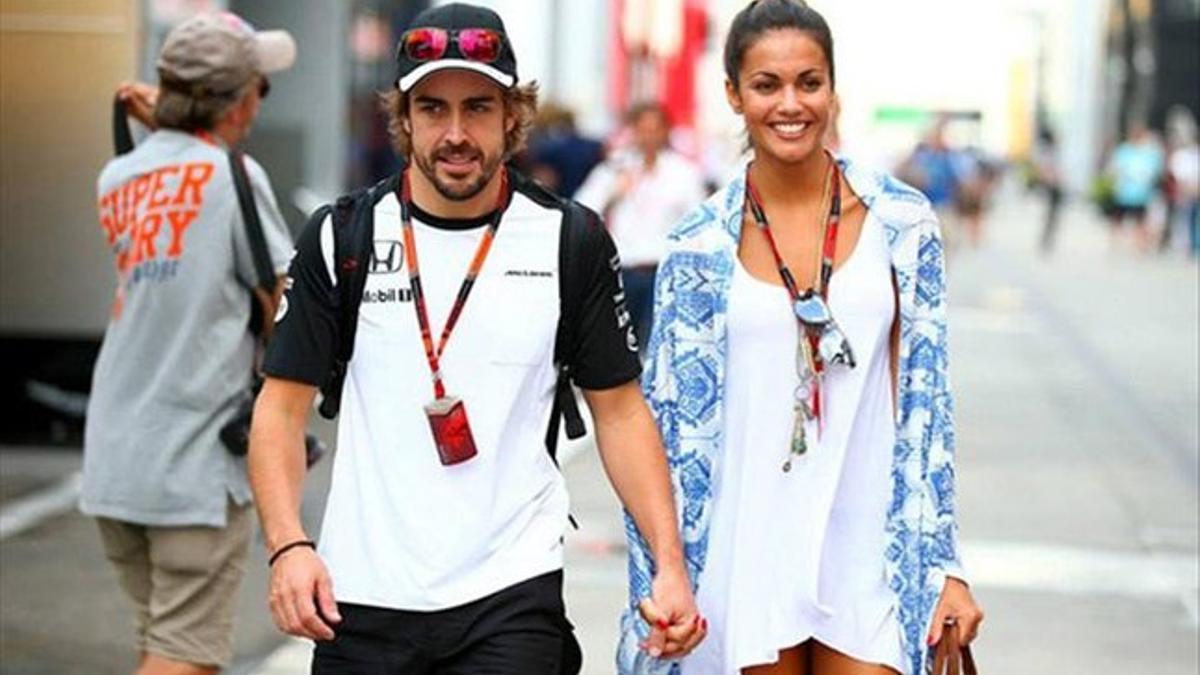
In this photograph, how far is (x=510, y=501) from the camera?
4090mm

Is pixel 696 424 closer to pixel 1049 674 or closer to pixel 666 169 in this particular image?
pixel 1049 674

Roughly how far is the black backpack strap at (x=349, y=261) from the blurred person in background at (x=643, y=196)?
8.91 m

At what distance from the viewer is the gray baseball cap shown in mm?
5746

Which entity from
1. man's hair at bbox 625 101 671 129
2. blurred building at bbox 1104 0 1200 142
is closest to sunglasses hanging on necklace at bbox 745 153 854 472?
man's hair at bbox 625 101 671 129

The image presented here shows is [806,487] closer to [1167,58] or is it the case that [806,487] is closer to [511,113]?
[511,113]

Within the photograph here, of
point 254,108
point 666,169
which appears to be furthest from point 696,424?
point 666,169

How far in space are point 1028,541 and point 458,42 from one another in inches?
282

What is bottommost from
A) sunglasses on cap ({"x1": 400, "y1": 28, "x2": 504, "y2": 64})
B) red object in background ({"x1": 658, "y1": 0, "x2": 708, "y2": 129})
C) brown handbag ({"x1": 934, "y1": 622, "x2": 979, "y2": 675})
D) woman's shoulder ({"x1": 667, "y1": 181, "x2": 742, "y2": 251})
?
red object in background ({"x1": 658, "y1": 0, "x2": 708, "y2": 129})

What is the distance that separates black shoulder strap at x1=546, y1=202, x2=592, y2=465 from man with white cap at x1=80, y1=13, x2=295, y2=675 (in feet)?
5.39

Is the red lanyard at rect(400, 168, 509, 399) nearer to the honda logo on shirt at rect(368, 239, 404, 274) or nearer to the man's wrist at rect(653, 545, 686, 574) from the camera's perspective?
the honda logo on shirt at rect(368, 239, 404, 274)

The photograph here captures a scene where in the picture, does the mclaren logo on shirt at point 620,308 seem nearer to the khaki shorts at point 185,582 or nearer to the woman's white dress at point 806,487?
the woman's white dress at point 806,487

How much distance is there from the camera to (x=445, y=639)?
13.2ft

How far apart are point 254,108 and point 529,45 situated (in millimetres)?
23888

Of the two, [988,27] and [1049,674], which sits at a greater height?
[1049,674]
